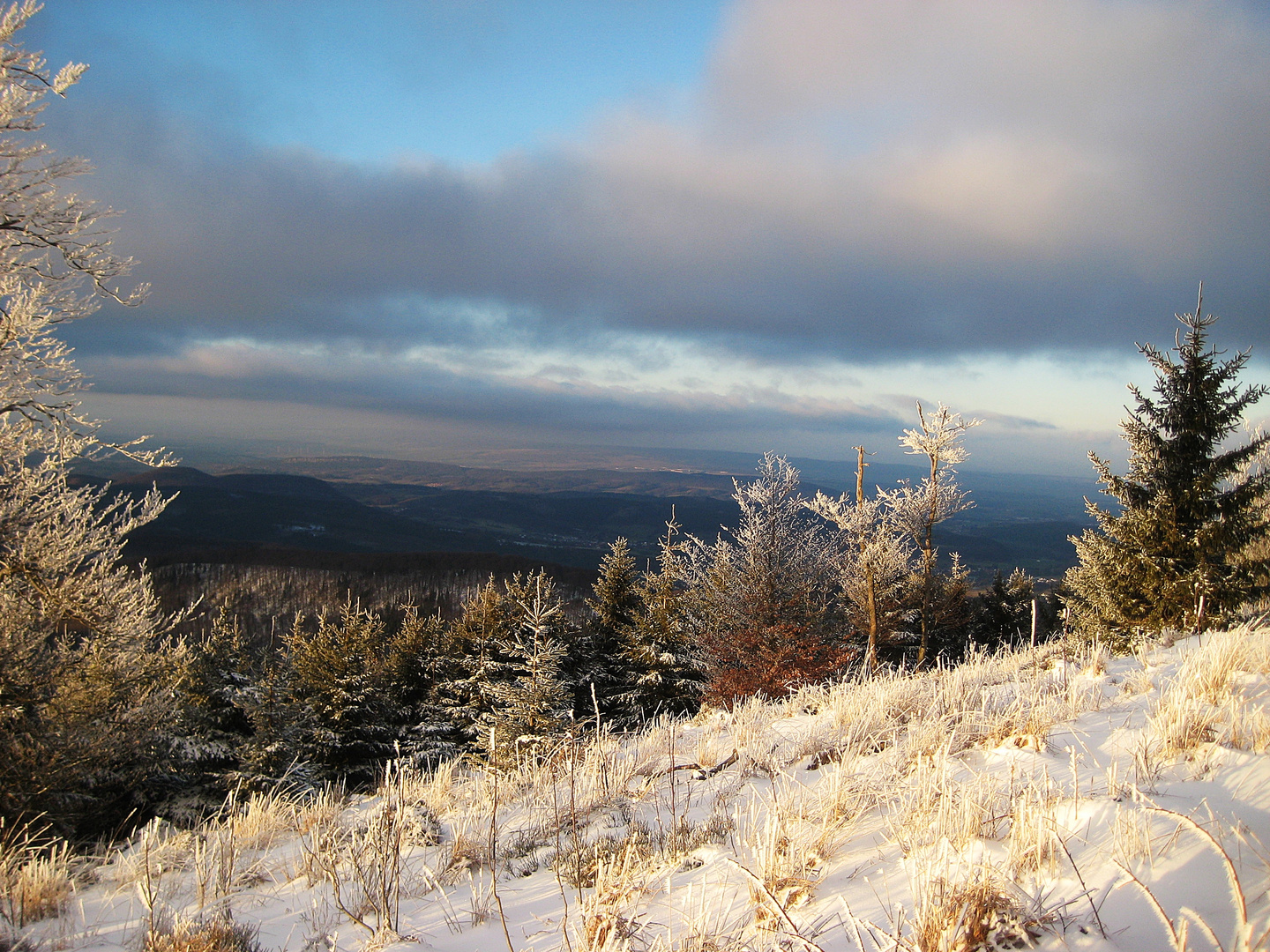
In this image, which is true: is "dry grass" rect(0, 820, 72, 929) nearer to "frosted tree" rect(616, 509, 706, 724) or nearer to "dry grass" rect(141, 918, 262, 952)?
"dry grass" rect(141, 918, 262, 952)

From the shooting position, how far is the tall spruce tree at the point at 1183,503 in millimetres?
13492

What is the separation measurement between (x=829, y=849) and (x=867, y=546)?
1743 cm

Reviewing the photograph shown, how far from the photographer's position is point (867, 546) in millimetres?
18672

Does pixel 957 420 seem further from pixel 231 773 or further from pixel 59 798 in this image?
pixel 59 798

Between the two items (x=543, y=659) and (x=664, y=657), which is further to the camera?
(x=664, y=657)

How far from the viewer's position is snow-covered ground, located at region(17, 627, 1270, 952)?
182 cm

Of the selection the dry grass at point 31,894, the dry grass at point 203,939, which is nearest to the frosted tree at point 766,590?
the dry grass at point 31,894

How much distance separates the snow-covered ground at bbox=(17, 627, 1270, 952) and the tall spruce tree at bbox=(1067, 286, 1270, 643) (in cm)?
1163

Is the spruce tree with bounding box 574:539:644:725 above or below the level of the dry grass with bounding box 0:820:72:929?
below

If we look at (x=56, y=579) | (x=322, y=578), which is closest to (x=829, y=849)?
(x=56, y=579)

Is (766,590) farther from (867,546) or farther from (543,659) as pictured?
(543,659)

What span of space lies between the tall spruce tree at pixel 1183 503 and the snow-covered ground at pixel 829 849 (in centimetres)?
1163

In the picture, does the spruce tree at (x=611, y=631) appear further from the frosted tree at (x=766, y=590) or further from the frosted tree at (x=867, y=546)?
the frosted tree at (x=867, y=546)

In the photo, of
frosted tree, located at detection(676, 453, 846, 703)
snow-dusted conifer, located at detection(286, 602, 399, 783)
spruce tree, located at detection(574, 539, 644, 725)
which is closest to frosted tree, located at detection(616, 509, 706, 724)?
spruce tree, located at detection(574, 539, 644, 725)
